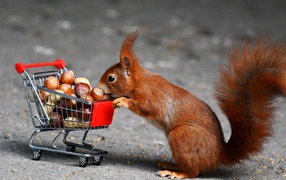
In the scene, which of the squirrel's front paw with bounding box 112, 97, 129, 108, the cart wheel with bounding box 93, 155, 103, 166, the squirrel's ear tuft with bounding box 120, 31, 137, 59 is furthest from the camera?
the cart wheel with bounding box 93, 155, 103, 166

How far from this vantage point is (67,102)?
3.17 meters

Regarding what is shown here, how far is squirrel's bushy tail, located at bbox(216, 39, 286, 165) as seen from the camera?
3064mm

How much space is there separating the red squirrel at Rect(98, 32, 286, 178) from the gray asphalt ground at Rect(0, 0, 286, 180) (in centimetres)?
20

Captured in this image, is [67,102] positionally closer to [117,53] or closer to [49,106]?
[49,106]

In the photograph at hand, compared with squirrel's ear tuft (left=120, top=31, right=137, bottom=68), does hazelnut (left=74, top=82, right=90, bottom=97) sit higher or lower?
lower

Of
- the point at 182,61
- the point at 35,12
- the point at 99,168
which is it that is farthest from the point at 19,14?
the point at 99,168

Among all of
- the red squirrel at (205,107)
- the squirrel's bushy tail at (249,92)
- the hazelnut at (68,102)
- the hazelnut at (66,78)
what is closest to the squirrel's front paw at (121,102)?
the red squirrel at (205,107)

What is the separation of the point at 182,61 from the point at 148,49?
597 mm

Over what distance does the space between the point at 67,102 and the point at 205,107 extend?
753mm

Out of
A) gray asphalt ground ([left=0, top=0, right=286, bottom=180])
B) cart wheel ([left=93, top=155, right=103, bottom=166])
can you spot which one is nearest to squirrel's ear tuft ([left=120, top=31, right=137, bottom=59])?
gray asphalt ground ([left=0, top=0, right=286, bottom=180])

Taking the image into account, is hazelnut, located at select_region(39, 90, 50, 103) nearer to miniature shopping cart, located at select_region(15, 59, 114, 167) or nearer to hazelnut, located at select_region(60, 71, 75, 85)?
miniature shopping cart, located at select_region(15, 59, 114, 167)

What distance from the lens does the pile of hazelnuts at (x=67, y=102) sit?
314 centimetres

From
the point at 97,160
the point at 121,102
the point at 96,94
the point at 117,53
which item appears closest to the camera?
the point at 121,102

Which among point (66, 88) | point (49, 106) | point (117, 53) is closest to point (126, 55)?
point (66, 88)
